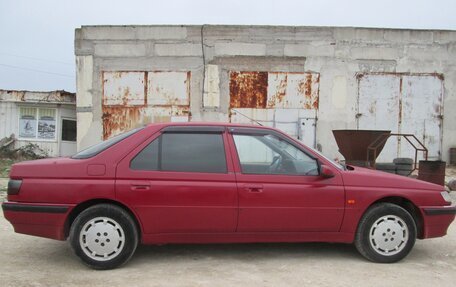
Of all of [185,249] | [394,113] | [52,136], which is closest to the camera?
[185,249]

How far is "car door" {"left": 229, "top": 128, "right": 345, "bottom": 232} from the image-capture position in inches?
192

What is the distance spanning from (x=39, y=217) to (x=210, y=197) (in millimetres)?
1685

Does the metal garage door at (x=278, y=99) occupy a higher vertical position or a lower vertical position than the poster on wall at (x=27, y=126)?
higher

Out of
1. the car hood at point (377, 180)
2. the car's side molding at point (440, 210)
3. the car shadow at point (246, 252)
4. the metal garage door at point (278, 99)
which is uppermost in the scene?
the metal garage door at point (278, 99)

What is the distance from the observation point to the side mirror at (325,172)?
495cm

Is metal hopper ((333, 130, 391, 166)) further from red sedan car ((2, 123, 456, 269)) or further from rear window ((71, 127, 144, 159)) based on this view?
rear window ((71, 127, 144, 159))

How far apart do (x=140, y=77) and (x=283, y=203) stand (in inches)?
495

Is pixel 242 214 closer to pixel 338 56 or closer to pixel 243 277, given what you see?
pixel 243 277

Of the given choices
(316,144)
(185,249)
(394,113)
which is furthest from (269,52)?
(185,249)

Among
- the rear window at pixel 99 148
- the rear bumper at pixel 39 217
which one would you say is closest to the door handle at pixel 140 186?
the rear window at pixel 99 148

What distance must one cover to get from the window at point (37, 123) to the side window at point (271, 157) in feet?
55.6

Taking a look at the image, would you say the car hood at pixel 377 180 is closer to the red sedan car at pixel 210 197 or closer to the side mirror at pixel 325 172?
the red sedan car at pixel 210 197

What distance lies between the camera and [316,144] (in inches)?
649

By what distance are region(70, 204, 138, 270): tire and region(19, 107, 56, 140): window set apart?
1670 centimetres
